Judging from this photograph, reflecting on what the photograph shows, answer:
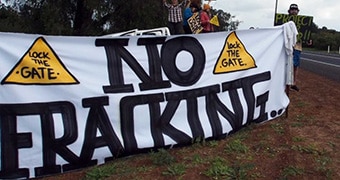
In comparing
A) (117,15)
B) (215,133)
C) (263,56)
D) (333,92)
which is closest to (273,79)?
(263,56)

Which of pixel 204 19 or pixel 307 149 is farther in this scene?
pixel 204 19

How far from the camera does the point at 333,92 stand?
8352 millimetres

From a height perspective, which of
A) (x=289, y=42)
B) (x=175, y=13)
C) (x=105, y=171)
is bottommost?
(x=105, y=171)

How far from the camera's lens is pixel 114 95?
4.37 meters

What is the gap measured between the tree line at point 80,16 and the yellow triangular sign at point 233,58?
457 inches

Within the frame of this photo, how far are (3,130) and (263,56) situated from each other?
354 cm

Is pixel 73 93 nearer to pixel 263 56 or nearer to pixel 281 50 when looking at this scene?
pixel 263 56

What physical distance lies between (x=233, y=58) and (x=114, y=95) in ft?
5.92

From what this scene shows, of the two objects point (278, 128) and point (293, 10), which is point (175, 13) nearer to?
point (293, 10)

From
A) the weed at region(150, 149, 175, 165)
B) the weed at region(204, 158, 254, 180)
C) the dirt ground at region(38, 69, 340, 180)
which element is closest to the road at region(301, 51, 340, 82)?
the dirt ground at region(38, 69, 340, 180)

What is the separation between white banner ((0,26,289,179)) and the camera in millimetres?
3914

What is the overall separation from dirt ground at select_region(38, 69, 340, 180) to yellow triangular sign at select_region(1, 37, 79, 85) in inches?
36.8

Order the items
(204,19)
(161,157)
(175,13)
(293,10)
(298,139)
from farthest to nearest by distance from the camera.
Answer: (175,13), (204,19), (293,10), (298,139), (161,157)

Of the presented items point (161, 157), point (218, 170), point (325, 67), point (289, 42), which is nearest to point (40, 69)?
point (161, 157)
